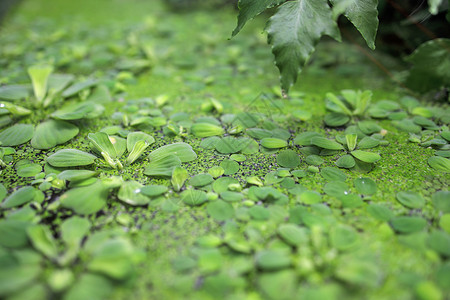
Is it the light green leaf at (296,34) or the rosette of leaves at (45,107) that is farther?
the rosette of leaves at (45,107)

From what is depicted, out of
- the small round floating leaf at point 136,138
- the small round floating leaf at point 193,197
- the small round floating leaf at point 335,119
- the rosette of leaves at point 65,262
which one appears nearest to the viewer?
the rosette of leaves at point 65,262

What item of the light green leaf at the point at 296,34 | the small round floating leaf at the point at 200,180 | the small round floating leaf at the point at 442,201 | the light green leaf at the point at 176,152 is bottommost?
the small round floating leaf at the point at 200,180

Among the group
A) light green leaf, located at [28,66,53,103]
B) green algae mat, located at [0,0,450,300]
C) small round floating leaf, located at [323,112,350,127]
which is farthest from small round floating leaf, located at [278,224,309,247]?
light green leaf, located at [28,66,53,103]

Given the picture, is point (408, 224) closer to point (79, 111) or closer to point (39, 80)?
point (79, 111)

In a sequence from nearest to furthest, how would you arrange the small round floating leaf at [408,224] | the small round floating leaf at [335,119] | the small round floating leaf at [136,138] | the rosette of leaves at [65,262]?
1. the rosette of leaves at [65,262]
2. the small round floating leaf at [408,224]
3. the small round floating leaf at [136,138]
4. the small round floating leaf at [335,119]

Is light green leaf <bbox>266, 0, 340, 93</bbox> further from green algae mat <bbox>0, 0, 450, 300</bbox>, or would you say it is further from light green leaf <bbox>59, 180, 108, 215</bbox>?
light green leaf <bbox>59, 180, 108, 215</bbox>

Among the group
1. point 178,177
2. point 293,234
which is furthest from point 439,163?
point 178,177

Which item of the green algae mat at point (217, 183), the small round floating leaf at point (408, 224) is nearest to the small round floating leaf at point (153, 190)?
the green algae mat at point (217, 183)

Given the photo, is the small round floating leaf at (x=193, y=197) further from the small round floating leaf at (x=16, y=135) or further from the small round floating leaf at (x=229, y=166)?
the small round floating leaf at (x=16, y=135)
